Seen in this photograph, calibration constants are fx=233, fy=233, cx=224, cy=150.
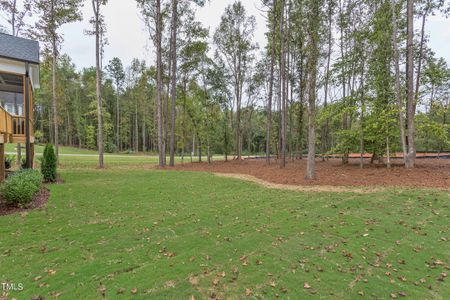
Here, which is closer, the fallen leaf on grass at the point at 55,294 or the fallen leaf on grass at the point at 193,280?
the fallen leaf on grass at the point at 55,294

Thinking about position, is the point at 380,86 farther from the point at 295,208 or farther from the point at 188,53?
the point at 188,53

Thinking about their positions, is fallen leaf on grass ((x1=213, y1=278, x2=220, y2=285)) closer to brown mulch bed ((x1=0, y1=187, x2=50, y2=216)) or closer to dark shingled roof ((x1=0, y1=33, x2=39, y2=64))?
brown mulch bed ((x1=0, y1=187, x2=50, y2=216))

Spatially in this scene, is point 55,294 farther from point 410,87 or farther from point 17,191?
point 410,87

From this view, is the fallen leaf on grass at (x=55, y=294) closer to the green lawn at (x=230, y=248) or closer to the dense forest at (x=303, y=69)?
the green lawn at (x=230, y=248)

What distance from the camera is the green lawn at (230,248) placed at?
306 centimetres

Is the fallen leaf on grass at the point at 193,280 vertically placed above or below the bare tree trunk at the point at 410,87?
below

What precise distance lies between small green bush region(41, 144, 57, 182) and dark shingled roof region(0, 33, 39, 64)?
3.59 meters

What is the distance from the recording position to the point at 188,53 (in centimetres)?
2095

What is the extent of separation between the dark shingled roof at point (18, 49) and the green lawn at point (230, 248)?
5.61 m

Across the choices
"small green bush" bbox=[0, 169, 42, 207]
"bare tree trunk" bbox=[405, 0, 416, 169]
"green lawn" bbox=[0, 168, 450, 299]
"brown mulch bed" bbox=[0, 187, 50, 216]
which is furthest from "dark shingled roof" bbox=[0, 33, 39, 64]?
"bare tree trunk" bbox=[405, 0, 416, 169]

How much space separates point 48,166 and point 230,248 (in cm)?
962

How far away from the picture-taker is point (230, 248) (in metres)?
4.19

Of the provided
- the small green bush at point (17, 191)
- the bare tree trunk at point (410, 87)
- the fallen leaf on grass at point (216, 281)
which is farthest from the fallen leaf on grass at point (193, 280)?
the bare tree trunk at point (410, 87)

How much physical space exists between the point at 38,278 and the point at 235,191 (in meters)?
6.60
